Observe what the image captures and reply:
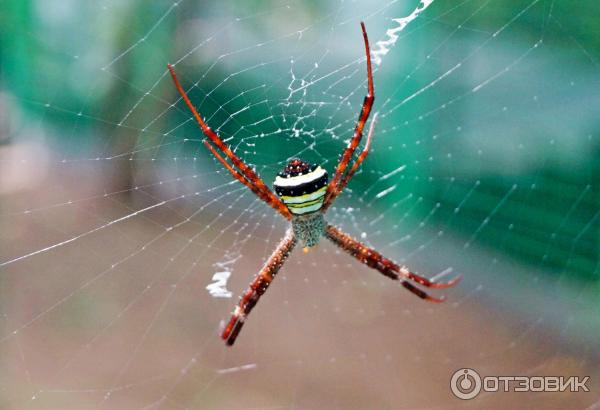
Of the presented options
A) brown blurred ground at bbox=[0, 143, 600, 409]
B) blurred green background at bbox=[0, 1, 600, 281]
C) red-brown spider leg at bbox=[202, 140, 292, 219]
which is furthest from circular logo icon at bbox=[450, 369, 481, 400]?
red-brown spider leg at bbox=[202, 140, 292, 219]

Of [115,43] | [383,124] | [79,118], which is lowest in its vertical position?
[383,124]

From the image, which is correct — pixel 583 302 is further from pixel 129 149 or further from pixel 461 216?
pixel 129 149

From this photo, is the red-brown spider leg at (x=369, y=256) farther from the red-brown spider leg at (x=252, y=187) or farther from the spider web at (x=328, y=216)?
the spider web at (x=328, y=216)

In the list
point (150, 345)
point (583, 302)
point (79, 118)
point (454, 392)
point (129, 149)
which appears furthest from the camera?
point (79, 118)

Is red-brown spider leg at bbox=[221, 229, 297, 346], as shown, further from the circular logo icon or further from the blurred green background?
the blurred green background

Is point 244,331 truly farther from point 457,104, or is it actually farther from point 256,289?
point 457,104

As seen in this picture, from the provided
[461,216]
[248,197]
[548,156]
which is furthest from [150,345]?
[548,156]

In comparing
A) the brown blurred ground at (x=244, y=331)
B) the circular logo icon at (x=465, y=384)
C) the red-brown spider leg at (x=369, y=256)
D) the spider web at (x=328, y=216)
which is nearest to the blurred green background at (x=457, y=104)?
the spider web at (x=328, y=216)

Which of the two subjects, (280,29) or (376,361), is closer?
(376,361)
